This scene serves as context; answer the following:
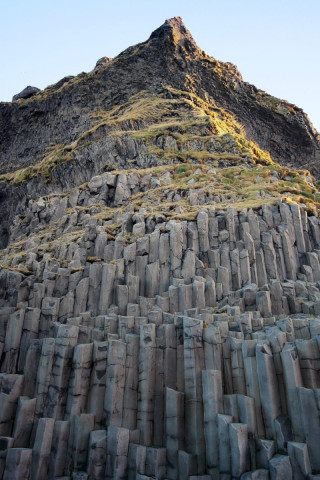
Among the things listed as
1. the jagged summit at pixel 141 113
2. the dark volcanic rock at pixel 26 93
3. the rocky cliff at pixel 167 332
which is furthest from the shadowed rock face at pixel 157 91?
the rocky cliff at pixel 167 332

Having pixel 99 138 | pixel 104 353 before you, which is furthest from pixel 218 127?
pixel 104 353

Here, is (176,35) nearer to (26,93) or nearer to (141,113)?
(141,113)

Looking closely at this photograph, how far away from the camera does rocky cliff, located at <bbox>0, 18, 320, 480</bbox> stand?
356 inches

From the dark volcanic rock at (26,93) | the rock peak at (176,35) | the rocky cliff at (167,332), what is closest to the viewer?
the rocky cliff at (167,332)

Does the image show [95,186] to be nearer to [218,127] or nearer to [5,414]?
[218,127]

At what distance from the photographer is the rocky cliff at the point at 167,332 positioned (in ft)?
29.7

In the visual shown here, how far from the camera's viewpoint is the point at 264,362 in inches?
375

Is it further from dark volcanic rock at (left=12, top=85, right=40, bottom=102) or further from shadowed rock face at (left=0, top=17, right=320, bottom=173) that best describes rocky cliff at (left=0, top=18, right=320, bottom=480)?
dark volcanic rock at (left=12, top=85, right=40, bottom=102)

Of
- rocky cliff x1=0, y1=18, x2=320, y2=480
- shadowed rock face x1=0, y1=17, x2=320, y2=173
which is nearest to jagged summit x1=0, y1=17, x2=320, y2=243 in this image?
shadowed rock face x1=0, y1=17, x2=320, y2=173

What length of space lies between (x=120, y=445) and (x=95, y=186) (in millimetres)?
20573

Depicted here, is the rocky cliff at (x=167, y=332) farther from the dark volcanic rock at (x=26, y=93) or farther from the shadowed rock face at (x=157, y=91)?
the dark volcanic rock at (x=26, y=93)

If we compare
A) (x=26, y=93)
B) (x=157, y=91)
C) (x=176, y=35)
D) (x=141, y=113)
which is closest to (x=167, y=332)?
(x=141, y=113)

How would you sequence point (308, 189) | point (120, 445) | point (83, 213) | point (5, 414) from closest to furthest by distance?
point (120, 445), point (5, 414), point (308, 189), point (83, 213)

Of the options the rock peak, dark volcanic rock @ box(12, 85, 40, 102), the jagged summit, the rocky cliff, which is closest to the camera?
the rocky cliff
